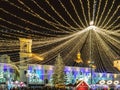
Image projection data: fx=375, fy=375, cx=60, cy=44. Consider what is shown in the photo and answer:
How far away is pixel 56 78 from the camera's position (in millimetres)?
53844

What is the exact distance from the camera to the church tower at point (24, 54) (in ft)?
156

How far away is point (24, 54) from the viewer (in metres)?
53.1

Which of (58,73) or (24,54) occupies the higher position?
(24,54)

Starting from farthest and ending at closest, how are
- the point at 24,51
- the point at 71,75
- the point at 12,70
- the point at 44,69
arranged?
the point at 71,75
the point at 44,69
the point at 12,70
the point at 24,51

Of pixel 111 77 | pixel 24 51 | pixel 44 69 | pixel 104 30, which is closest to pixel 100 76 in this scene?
pixel 111 77

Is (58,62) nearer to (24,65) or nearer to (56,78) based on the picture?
(56,78)

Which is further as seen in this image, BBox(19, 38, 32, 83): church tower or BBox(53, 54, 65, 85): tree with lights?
BBox(53, 54, 65, 85): tree with lights

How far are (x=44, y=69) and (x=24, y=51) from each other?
576 inches

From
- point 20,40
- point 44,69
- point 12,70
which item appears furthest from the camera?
point 44,69

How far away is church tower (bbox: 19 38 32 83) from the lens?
47459 mm

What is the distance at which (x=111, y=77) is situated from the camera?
3223 inches

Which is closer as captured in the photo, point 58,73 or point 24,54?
point 24,54

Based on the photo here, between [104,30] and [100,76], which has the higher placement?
[104,30]

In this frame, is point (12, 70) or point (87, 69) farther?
point (87, 69)
